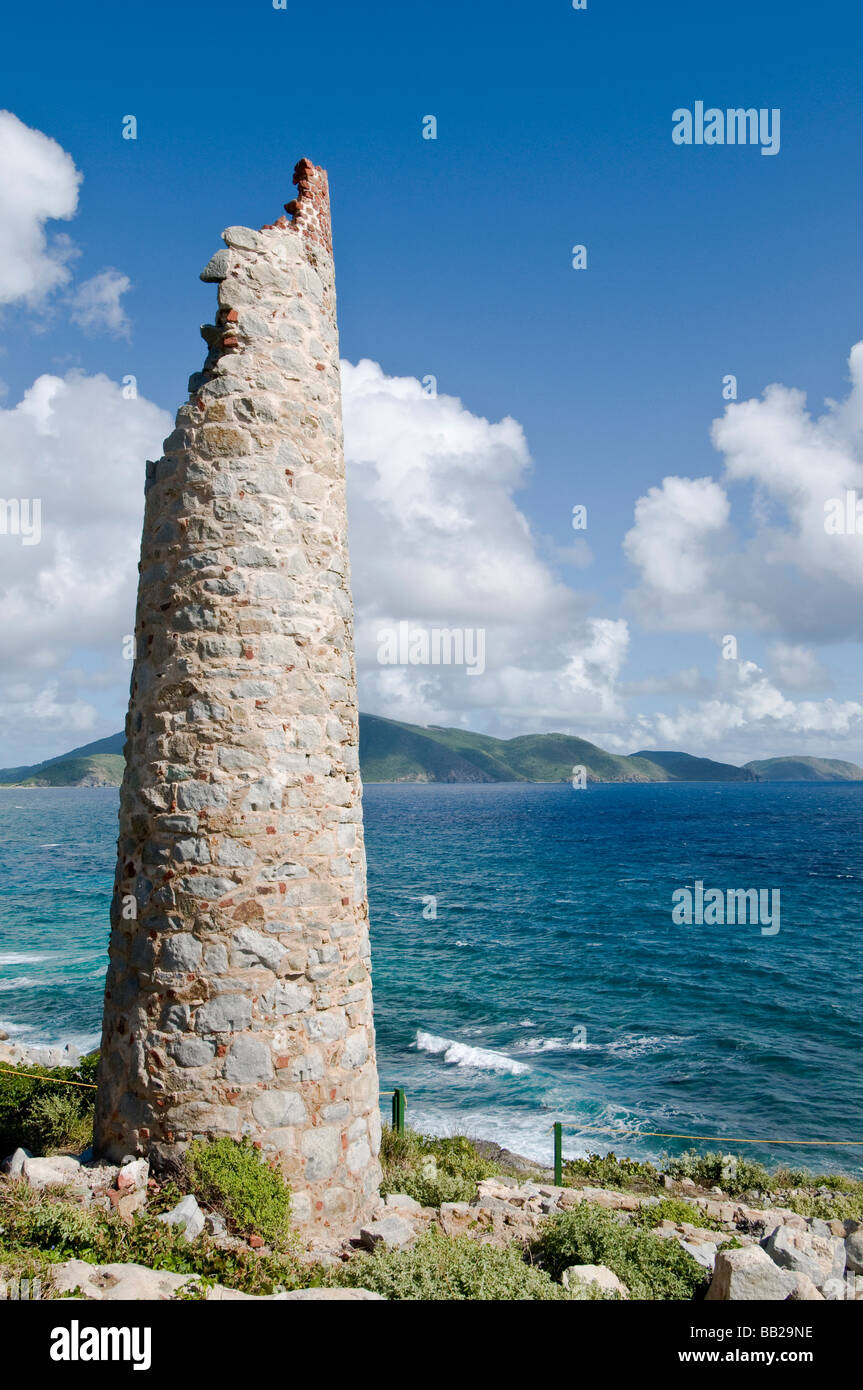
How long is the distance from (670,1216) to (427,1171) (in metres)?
3.14

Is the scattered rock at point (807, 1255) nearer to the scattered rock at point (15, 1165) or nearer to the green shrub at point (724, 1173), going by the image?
the scattered rock at point (15, 1165)

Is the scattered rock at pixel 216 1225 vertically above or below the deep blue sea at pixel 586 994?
above

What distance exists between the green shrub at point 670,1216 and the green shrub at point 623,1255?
61.5 inches

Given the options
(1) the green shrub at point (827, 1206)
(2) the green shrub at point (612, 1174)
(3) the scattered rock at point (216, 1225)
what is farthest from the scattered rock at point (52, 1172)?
(1) the green shrub at point (827, 1206)

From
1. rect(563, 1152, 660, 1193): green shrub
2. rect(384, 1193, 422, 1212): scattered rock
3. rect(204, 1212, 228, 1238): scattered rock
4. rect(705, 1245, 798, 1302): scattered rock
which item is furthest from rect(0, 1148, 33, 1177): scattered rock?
rect(563, 1152, 660, 1193): green shrub

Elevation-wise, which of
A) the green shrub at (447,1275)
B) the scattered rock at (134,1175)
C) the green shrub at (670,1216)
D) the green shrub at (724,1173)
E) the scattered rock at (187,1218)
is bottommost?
the green shrub at (724,1173)

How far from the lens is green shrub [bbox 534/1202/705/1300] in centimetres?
691

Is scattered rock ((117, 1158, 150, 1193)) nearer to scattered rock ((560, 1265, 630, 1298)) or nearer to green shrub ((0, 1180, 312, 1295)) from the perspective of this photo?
green shrub ((0, 1180, 312, 1295))

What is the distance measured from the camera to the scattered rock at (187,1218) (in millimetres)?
6559

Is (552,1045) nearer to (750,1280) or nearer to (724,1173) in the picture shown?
(724,1173)

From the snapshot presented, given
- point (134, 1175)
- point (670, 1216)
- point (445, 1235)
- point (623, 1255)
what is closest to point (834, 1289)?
point (623, 1255)

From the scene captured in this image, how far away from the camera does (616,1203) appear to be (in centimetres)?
1065
